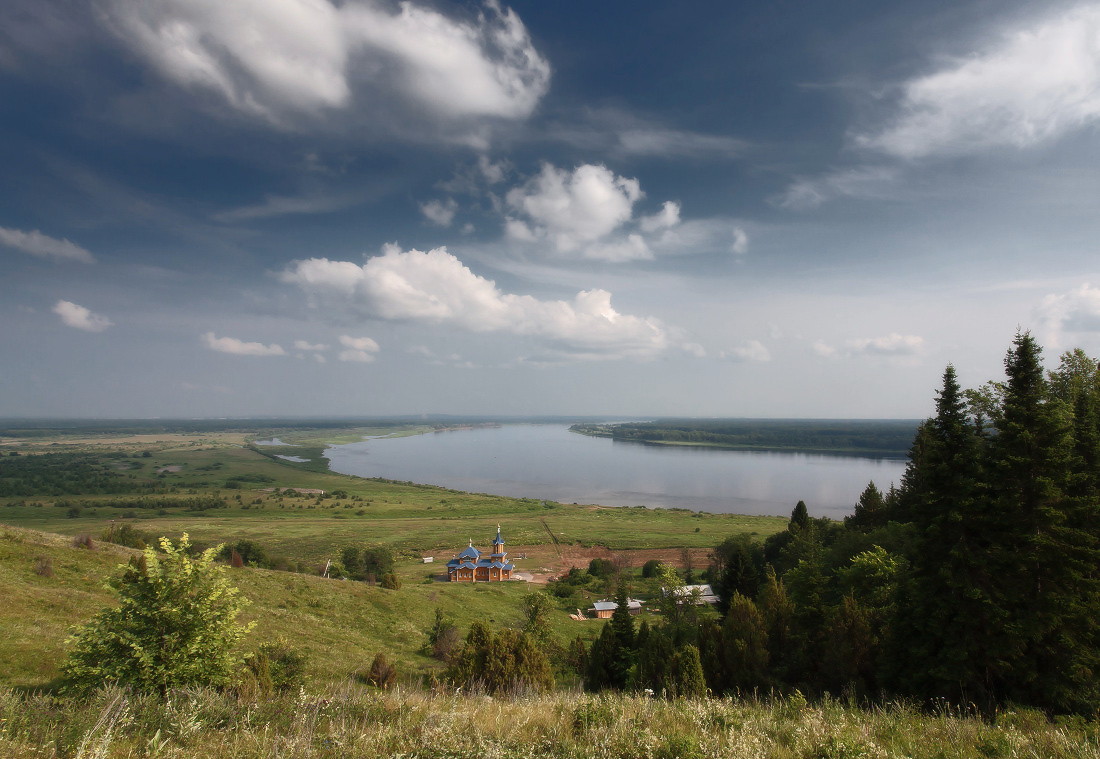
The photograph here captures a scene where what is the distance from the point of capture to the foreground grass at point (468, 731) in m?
4.51

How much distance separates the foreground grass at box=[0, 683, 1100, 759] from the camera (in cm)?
451

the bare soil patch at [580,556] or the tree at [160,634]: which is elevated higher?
the tree at [160,634]

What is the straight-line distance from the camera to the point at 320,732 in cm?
511

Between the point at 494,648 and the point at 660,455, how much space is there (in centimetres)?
15798

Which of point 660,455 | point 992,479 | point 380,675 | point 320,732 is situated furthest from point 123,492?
point 660,455

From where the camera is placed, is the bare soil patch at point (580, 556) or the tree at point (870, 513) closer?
the tree at point (870, 513)

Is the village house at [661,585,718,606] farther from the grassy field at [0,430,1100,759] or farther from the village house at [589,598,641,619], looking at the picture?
the grassy field at [0,430,1100,759]

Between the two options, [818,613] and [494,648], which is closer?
[494,648]

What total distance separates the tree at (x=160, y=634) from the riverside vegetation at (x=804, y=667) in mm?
100

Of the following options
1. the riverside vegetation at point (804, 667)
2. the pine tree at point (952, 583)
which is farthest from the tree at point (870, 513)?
the pine tree at point (952, 583)

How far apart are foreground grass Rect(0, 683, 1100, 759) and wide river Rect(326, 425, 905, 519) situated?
70.8m

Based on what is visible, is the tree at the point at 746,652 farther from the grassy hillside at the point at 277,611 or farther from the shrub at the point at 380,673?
the shrub at the point at 380,673

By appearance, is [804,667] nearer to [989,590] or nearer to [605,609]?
[989,590]

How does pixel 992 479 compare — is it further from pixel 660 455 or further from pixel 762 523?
pixel 660 455
